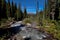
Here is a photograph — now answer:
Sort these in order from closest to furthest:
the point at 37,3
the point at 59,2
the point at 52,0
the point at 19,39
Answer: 1. the point at 19,39
2. the point at 37,3
3. the point at 52,0
4. the point at 59,2

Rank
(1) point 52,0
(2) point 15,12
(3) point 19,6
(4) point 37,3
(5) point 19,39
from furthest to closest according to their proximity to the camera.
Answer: (3) point 19,6
(2) point 15,12
(1) point 52,0
(4) point 37,3
(5) point 19,39

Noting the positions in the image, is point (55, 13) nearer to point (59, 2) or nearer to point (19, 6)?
point (59, 2)

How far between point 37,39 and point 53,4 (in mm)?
30998

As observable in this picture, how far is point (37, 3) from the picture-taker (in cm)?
4144

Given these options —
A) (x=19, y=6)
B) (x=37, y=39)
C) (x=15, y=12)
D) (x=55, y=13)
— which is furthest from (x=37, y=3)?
(x=19, y=6)

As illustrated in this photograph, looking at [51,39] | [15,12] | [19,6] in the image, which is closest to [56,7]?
[51,39]

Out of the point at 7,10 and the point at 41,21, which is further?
the point at 7,10

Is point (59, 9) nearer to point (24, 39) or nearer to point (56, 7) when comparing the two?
point (56, 7)

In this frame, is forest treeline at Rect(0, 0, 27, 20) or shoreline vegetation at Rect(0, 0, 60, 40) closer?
shoreline vegetation at Rect(0, 0, 60, 40)

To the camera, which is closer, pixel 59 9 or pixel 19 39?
pixel 19 39

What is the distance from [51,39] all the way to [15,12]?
8234 cm

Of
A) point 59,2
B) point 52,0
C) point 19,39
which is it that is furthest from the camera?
point 59,2

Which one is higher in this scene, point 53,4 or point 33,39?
point 53,4

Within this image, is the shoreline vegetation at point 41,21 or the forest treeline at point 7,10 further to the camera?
the forest treeline at point 7,10
